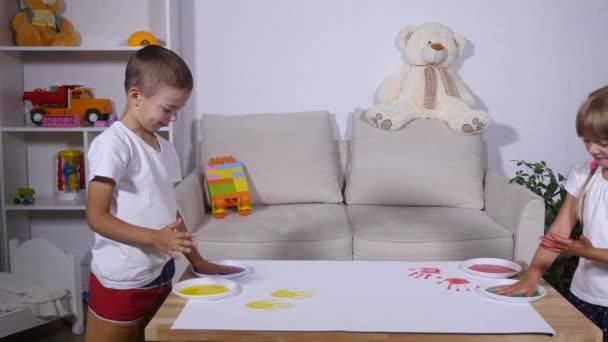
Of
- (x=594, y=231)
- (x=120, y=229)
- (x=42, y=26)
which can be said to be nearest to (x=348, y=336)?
(x=120, y=229)

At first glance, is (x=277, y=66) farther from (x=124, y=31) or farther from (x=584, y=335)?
(x=584, y=335)

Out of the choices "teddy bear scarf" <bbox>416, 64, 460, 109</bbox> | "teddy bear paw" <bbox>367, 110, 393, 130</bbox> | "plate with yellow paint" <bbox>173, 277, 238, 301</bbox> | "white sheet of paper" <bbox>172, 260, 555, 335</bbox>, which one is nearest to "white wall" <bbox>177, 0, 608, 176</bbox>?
"teddy bear scarf" <bbox>416, 64, 460, 109</bbox>

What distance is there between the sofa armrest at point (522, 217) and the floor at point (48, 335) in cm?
162

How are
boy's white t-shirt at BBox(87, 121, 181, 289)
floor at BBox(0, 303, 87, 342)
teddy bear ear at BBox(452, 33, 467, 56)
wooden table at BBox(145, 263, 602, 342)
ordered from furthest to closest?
teddy bear ear at BBox(452, 33, 467, 56) < floor at BBox(0, 303, 87, 342) < boy's white t-shirt at BBox(87, 121, 181, 289) < wooden table at BBox(145, 263, 602, 342)

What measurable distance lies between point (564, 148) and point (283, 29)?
1.48 metres

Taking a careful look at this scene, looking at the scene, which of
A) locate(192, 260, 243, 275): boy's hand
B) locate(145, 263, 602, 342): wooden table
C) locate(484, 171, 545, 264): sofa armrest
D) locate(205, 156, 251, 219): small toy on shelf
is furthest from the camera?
locate(205, 156, 251, 219): small toy on shelf

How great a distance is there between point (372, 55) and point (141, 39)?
1069mm

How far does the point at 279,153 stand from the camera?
9.14 feet

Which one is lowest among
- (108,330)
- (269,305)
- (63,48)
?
(108,330)

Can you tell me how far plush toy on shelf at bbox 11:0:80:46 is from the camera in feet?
9.29

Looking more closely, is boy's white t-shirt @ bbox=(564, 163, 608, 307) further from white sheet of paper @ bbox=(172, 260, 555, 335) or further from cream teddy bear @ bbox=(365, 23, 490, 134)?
cream teddy bear @ bbox=(365, 23, 490, 134)

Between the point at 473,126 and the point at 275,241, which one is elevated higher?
the point at 473,126

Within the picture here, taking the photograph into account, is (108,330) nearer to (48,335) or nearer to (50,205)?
(48,335)

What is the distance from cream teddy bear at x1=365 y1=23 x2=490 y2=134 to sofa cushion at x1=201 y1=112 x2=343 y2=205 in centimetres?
29
